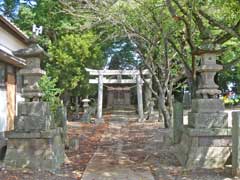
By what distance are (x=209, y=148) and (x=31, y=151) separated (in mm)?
4245

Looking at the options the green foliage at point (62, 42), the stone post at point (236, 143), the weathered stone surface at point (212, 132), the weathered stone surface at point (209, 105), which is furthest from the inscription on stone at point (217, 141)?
the green foliage at point (62, 42)

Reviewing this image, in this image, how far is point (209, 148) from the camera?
902 cm

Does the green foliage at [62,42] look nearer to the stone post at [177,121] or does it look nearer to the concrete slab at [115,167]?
the stone post at [177,121]

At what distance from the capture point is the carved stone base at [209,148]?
353 inches

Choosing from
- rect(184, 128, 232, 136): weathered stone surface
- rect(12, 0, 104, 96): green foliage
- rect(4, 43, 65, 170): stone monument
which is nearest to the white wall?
rect(12, 0, 104, 96): green foliage

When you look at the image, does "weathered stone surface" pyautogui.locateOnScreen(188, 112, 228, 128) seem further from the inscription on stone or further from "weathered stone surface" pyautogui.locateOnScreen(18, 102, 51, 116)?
"weathered stone surface" pyautogui.locateOnScreen(18, 102, 51, 116)

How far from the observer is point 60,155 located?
9930 millimetres

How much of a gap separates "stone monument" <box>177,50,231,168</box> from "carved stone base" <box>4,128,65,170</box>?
3318 millimetres

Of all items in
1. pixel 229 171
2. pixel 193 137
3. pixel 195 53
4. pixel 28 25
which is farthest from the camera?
pixel 28 25

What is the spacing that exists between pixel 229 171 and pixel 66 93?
741 inches

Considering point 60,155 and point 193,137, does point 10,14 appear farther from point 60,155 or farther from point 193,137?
point 193,137

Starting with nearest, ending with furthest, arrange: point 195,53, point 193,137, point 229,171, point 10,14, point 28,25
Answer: point 229,171 < point 193,137 < point 195,53 < point 28,25 < point 10,14

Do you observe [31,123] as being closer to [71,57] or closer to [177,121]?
[177,121]

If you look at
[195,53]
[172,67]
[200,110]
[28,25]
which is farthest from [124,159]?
[28,25]
